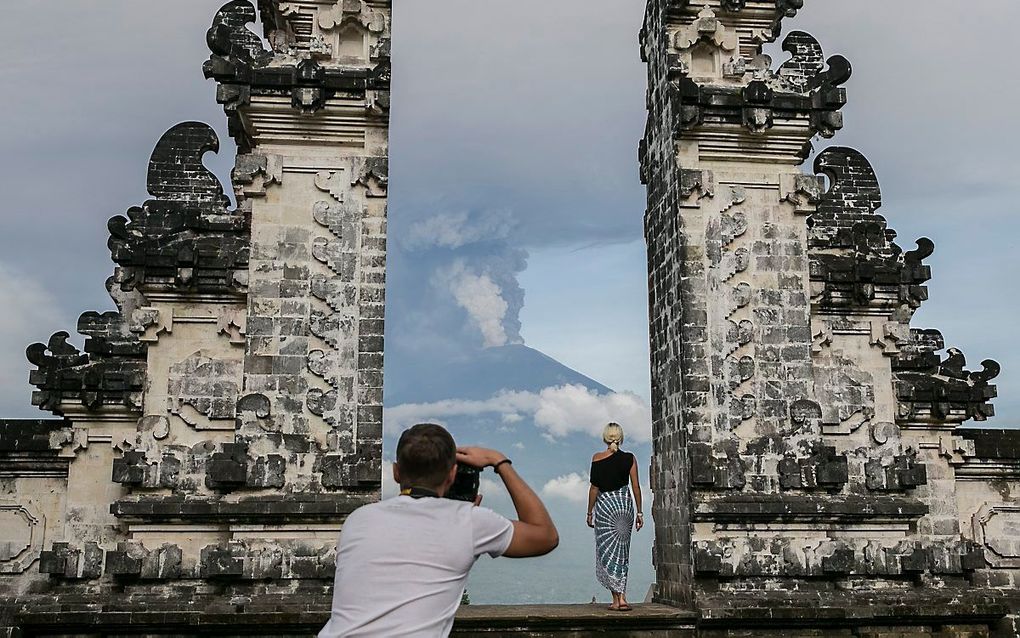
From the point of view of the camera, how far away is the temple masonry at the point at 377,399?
31.1 feet

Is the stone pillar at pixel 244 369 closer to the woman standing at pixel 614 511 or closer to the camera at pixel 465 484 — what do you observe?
the woman standing at pixel 614 511

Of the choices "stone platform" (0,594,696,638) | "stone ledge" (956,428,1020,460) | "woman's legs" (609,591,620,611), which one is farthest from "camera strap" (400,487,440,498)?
"stone ledge" (956,428,1020,460)

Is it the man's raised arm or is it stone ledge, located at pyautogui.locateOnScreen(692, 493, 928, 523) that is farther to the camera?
stone ledge, located at pyautogui.locateOnScreen(692, 493, 928, 523)

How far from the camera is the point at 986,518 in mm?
11688

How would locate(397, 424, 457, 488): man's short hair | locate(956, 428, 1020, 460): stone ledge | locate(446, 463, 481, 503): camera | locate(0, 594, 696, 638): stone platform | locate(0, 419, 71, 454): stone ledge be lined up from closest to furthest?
locate(397, 424, 457, 488): man's short hair
locate(446, 463, 481, 503): camera
locate(0, 594, 696, 638): stone platform
locate(0, 419, 71, 454): stone ledge
locate(956, 428, 1020, 460): stone ledge

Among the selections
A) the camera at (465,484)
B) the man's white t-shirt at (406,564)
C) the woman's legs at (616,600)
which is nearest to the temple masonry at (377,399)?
the woman's legs at (616,600)

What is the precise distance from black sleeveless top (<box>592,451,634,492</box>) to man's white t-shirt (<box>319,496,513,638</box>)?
6613 mm

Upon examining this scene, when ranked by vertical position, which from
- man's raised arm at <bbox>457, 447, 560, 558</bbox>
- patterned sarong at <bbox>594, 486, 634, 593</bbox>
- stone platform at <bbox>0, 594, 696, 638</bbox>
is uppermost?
man's raised arm at <bbox>457, 447, 560, 558</bbox>

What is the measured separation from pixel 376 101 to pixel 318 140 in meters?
0.75

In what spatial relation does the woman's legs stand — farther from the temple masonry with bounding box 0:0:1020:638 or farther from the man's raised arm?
the man's raised arm

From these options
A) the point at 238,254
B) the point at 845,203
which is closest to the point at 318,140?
the point at 238,254

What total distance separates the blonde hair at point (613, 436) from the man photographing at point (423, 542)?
643cm

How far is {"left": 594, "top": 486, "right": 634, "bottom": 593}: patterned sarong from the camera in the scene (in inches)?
394

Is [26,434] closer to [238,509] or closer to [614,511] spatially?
[238,509]
